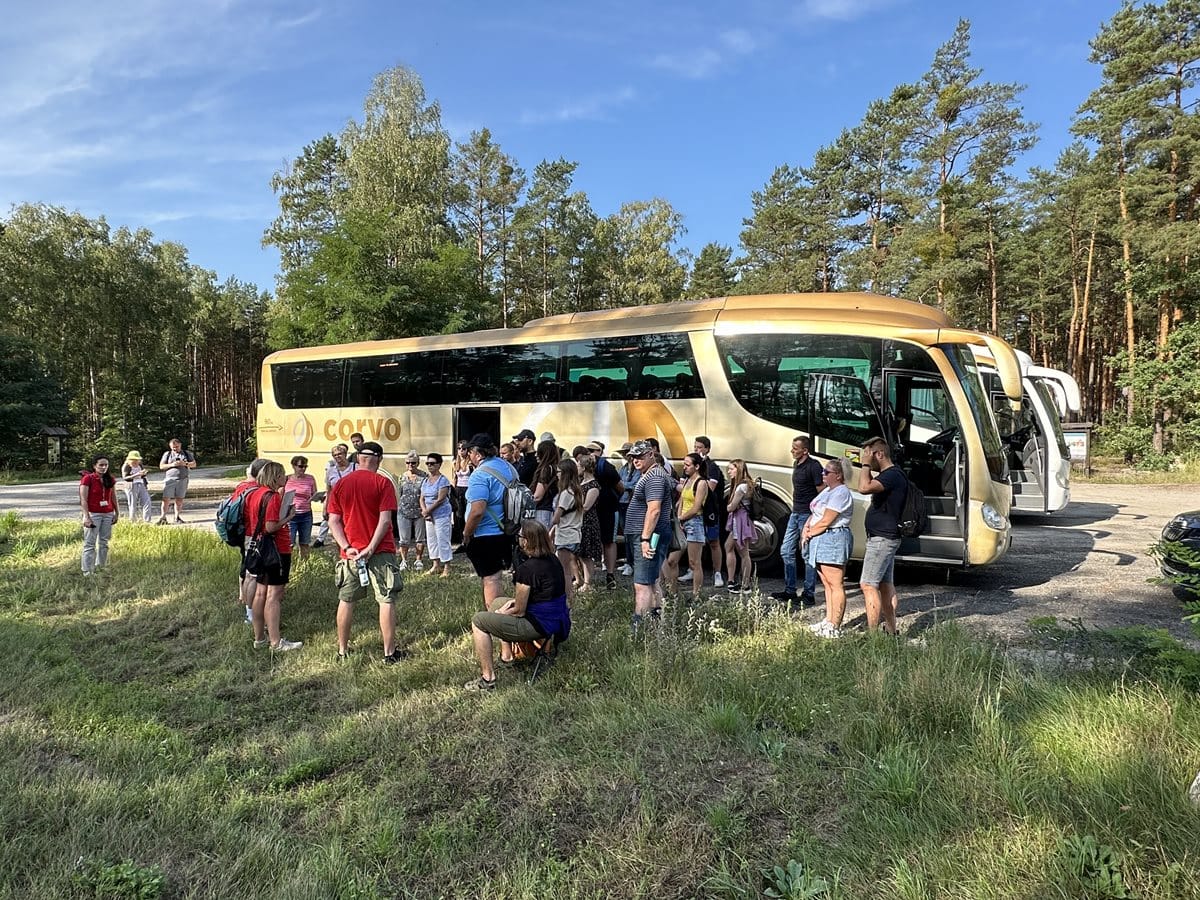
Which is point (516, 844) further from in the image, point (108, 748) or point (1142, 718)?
point (1142, 718)

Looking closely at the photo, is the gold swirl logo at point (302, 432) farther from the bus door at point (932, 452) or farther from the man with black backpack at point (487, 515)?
the bus door at point (932, 452)

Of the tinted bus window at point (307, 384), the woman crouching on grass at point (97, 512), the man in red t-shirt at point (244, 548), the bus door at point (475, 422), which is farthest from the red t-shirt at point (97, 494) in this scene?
the bus door at point (475, 422)

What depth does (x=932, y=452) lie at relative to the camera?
290 inches

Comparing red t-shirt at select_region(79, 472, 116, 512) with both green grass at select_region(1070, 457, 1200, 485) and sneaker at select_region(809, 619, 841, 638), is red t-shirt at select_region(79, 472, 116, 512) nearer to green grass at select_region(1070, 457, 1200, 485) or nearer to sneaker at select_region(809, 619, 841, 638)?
sneaker at select_region(809, 619, 841, 638)

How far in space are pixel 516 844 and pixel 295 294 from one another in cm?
2497

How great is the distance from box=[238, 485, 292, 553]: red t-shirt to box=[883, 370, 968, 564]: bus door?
253 inches

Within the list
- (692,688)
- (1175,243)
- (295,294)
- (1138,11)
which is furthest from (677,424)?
(1138,11)

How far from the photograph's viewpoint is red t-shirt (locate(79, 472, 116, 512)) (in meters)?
8.31

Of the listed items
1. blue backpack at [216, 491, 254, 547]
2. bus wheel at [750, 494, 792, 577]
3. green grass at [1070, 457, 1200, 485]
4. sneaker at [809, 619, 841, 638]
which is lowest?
green grass at [1070, 457, 1200, 485]

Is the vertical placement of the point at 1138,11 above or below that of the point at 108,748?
above

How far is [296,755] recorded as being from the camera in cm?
381

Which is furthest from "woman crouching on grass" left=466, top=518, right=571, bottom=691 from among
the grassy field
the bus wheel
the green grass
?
the green grass

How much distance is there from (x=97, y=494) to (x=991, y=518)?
1089 centimetres

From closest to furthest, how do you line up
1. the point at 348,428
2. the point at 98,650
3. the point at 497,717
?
the point at 497,717 → the point at 98,650 → the point at 348,428
